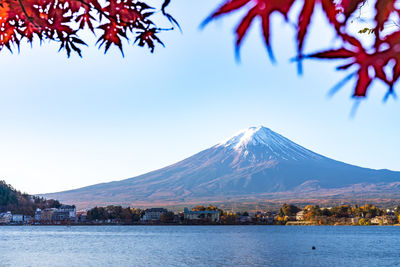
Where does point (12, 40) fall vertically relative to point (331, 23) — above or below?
above

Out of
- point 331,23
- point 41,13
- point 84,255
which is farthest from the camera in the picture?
point 84,255

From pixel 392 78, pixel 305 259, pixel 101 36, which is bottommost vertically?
pixel 305 259

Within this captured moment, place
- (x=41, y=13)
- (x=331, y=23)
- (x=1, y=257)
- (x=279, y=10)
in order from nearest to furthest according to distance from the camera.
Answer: (x=279, y=10) → (x=331, y=23) → (x=41, y=13) → (x=1, y=257)

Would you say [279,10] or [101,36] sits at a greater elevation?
[101,36]

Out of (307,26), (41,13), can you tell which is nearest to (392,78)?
(307,26)

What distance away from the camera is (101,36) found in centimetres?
378

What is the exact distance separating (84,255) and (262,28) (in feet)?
310

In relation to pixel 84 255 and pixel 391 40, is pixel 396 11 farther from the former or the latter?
pixel 84 255

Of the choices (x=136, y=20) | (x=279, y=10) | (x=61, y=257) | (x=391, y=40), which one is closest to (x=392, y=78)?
(x=391, y=40)

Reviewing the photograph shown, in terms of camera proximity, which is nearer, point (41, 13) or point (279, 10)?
point (279, 10)

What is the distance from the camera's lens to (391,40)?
1340mm

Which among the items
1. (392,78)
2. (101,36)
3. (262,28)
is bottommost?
(392,78)

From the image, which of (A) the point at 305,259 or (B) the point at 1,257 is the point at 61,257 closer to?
(B) the point at 1,257

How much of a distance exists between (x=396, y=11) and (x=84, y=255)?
94.6 metres
